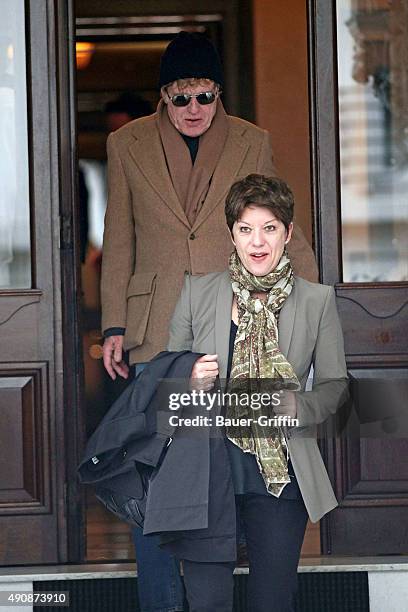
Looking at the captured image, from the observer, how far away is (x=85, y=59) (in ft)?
31.7

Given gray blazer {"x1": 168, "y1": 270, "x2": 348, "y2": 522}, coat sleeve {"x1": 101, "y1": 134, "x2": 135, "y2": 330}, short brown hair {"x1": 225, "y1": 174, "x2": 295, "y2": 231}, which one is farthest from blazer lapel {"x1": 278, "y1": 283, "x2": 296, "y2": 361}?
coat sleeve {"x1": 101, "y1": 134, "x2": 135, "y2": 330}

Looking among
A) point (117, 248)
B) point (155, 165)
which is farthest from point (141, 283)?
point (155, 165)

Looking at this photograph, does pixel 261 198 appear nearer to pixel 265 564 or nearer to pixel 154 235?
pixel 265 564

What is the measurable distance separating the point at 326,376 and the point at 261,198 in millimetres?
520

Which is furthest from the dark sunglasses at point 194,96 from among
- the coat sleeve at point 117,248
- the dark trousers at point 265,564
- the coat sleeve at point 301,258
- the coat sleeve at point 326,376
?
the dark trousers at point 265,564

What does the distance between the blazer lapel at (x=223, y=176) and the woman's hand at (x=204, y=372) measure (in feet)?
3.91

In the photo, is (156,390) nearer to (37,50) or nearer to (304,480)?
(304,480)

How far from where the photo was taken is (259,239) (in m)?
3.60

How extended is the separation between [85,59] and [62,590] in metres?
5.78

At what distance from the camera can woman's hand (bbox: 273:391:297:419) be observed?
3473 mm

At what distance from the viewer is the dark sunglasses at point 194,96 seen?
4.49 meters

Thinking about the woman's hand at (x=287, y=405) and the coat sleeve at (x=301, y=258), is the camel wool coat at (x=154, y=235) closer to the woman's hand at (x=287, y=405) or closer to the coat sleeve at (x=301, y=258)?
the coat sleeve at (x=301, y=258)

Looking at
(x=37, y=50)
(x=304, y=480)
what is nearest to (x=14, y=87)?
(x=37, y=50)

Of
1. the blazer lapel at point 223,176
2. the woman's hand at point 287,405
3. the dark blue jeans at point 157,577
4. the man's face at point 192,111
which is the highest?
the man's face at point 192,111
